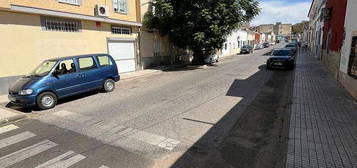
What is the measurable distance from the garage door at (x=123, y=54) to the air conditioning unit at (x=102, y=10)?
194cm

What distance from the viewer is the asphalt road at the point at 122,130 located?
4.07m

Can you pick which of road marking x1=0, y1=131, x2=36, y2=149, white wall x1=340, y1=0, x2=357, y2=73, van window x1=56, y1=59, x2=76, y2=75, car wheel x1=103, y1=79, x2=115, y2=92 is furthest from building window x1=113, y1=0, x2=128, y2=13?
white wall x1=340, y1=0, x2=357, y2=73

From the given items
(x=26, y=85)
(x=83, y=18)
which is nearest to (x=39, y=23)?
(x=83, y=18)

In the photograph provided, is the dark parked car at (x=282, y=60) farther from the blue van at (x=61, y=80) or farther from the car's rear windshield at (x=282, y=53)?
the blue van at (x=61, y=80)

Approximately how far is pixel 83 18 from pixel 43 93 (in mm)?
6477

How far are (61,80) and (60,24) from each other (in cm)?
519

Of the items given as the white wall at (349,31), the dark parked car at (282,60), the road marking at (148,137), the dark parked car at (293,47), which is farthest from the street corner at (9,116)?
the dark parked car at (293,47)

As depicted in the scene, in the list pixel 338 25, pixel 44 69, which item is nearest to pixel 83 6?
pixel 44 69

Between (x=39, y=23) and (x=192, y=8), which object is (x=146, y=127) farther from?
(x=192, y=8)

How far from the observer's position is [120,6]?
15.3m

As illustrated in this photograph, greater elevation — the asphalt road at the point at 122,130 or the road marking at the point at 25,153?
the asphalt road at the point at 122,130

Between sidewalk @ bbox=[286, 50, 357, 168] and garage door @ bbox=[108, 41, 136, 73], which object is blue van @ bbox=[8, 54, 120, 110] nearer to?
garage door @ bbox=[108, 41, 136, 73]

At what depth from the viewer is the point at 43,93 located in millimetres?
7371

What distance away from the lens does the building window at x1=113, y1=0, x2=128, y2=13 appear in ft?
48.6
